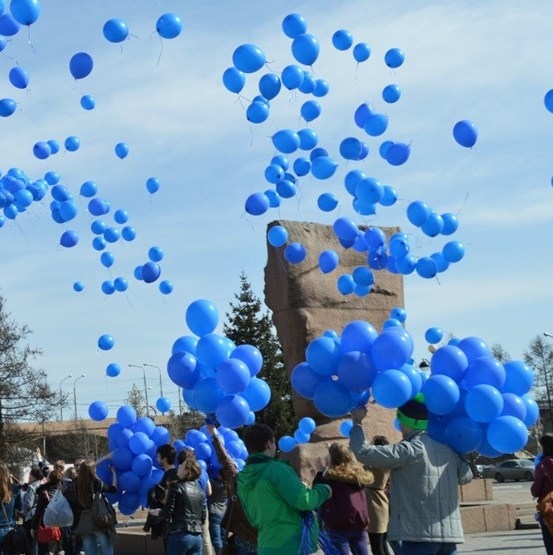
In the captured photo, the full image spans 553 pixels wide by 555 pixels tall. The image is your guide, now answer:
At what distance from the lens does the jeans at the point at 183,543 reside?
8.02 m

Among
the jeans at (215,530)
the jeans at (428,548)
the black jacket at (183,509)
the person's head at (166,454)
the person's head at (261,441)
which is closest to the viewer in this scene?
the person's head at (261,441)

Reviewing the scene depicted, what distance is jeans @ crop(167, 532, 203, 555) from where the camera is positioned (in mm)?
8023

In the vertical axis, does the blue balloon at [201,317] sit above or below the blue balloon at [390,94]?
below

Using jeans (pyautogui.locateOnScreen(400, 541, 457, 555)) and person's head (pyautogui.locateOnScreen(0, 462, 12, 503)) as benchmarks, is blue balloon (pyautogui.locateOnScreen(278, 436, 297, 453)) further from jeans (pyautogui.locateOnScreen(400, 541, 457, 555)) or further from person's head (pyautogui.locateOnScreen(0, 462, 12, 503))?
jeans (pyautogui.locateOnScreen(400, 541, 457, 555))

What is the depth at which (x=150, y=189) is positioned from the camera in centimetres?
1278

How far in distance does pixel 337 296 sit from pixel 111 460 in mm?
6113

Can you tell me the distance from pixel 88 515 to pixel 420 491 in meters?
4.16

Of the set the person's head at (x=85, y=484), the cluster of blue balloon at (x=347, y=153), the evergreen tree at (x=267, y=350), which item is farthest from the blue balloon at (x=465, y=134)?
the evergreen tree at (x=267, y=350)

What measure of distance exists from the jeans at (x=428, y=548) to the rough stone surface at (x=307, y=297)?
8.89 meters

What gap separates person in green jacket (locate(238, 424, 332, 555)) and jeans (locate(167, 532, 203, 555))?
2.48m

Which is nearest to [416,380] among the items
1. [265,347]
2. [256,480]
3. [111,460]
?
[256,480]

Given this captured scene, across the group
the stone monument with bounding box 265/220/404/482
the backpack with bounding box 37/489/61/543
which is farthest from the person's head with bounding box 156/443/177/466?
the stone monument with bounding box 265/220/404/482

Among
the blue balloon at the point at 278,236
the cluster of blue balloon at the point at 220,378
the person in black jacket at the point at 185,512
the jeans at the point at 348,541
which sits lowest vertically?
the jeans at the point at 348,541

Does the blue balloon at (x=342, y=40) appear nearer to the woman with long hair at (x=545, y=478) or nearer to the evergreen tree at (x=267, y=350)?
the woman with long hair at (x=545, y=478)
